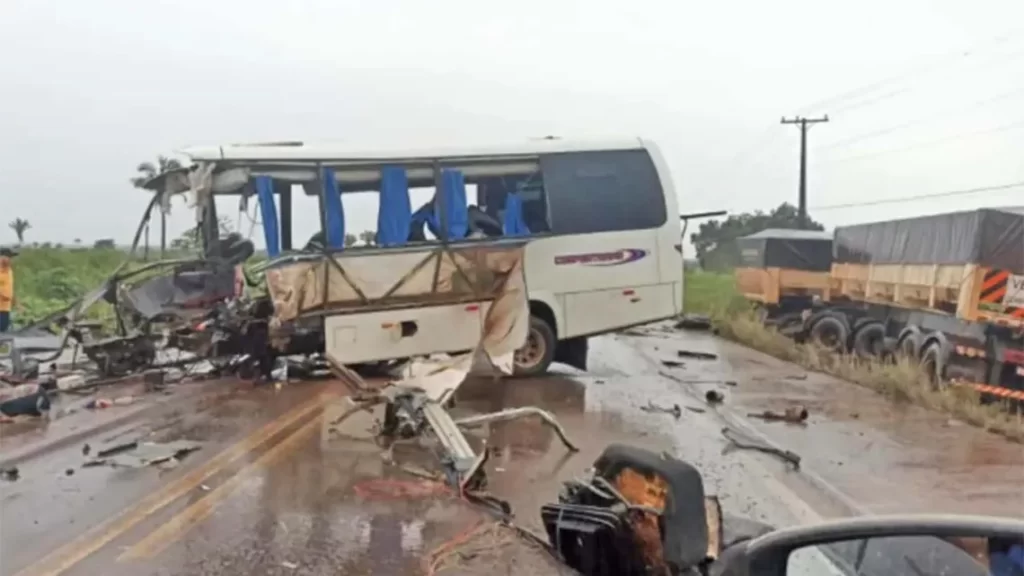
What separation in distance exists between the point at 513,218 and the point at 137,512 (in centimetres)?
851

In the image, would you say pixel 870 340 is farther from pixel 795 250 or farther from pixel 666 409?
pixel 666 409

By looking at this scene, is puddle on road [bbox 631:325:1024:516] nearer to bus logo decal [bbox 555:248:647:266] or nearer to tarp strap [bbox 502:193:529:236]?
bus logo decal [bbox 555:248:647:266]

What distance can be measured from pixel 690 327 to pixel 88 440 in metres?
23.2

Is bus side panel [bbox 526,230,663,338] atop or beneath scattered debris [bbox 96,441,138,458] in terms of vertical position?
atop

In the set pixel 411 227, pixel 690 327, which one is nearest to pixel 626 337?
pixel 690 327

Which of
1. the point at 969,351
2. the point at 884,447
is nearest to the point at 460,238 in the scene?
the point at 884,447

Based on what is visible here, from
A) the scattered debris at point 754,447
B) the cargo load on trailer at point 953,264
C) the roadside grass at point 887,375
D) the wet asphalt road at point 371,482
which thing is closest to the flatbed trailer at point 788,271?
the roadside grass at point 887,375

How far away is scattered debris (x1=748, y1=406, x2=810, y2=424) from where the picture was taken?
1234 centimetres

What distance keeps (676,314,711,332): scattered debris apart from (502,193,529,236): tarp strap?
16479 millimetres

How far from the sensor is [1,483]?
8.57m

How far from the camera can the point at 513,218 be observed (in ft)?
50.2

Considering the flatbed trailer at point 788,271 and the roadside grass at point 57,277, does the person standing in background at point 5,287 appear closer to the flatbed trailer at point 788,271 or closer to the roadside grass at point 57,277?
the roadside grass at point 57,277

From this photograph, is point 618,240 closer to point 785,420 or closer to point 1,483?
point 785,420

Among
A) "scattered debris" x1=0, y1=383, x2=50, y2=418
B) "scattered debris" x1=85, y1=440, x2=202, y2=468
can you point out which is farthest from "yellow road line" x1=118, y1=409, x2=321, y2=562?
"scattered debris" x1=0, y1=383, x2=50, y2=418
